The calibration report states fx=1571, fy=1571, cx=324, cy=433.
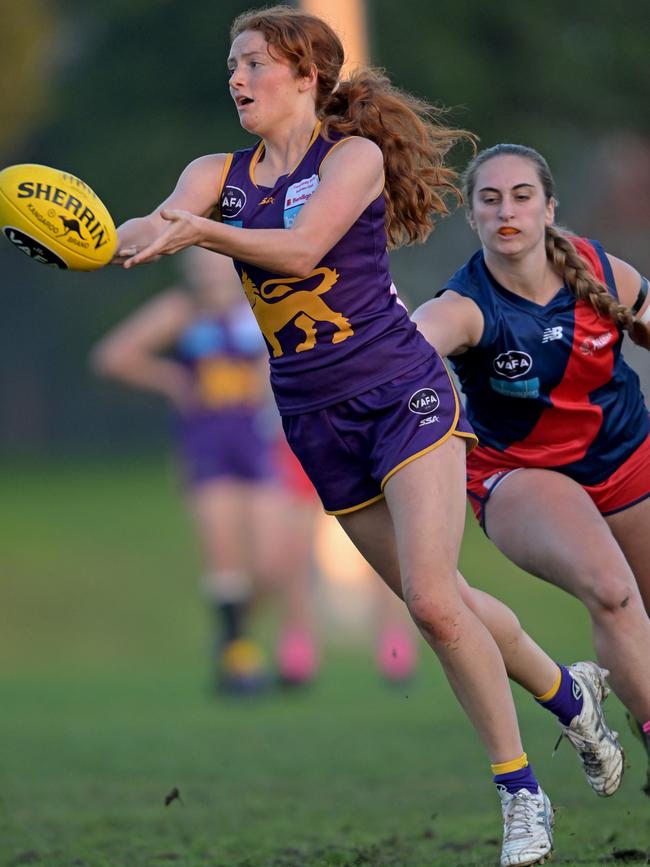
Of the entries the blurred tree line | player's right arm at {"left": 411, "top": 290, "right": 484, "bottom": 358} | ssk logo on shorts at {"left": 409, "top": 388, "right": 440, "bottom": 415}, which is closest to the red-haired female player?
ssk logo on shorts at {"left": 409, "top": 388, "right": 440, "bottom": 415}

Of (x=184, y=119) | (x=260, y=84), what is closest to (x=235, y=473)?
(x=260, y=84)

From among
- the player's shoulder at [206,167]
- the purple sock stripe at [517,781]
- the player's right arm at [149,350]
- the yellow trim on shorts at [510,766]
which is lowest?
the purple sock stripe at [517,781]

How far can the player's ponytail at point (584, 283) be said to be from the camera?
17.4 ft

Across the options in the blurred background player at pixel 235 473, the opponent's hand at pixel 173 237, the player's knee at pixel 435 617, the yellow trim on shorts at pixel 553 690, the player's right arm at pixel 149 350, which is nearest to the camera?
the opponent's hand at pixel 173 237

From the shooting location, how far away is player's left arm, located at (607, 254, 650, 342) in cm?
545

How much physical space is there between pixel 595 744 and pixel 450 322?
1471 mm

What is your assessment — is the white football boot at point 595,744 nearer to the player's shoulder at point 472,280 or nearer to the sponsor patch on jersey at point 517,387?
the sponsor patch on jersey at point 517,387

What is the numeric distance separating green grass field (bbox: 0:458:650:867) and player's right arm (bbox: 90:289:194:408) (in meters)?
2.13

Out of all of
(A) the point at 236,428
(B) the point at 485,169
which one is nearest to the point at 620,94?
(A) the point at 236,428

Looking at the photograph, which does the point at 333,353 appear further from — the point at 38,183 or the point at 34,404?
the point at 34,404

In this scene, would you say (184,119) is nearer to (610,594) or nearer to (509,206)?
(509,206)

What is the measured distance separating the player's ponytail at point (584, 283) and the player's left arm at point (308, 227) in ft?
2.95

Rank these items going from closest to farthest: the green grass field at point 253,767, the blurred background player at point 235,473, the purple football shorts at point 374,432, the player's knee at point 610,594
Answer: the purple football shorts at point 374,432, the player's knee at point 610,594, the green grass field at point 253,767, the blurred background player at point 235,473

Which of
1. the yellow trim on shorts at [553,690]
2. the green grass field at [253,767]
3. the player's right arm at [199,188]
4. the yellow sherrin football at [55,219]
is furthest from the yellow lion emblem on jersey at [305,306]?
the green grass field at [253,767]
